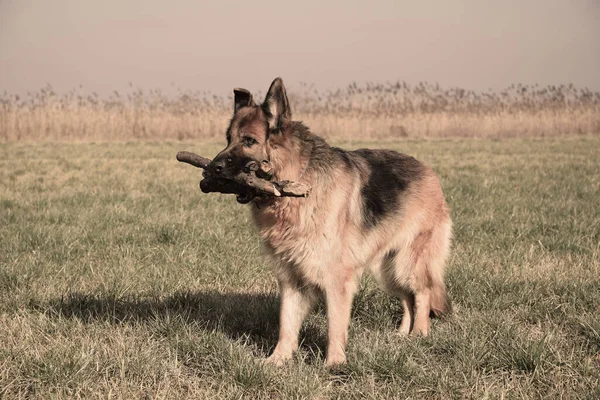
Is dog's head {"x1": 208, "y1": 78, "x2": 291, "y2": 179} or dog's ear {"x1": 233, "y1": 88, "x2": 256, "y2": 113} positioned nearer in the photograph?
dog's head {"x1": 208, "y1": 78, "x2": 291, "y2": 179}

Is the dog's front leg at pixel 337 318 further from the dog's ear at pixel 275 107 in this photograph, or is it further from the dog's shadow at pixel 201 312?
the dog's ear at pixel 275 107

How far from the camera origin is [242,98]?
4043 mm

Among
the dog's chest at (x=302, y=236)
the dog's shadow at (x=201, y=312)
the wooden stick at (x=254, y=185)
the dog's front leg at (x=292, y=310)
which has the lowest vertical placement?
the dog's shadow at (x=201, y=312)

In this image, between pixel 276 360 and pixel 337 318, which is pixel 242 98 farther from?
pixel 276 360

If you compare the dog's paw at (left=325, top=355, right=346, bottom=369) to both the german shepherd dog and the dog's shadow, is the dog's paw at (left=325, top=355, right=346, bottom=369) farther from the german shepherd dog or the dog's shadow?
the dog's shadow

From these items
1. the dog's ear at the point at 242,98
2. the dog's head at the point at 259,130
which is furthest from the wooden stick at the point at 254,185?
the dog's ear at the point at 242,98

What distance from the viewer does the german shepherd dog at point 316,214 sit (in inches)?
151

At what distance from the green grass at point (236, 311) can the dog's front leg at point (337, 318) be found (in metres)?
0.09

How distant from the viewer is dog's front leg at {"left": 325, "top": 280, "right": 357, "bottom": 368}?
3.94 m

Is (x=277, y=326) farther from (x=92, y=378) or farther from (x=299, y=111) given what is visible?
(x=299, y=111)

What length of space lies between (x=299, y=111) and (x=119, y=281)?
21.1m

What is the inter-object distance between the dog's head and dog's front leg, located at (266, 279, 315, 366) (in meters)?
0.94

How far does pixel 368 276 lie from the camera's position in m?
5.59

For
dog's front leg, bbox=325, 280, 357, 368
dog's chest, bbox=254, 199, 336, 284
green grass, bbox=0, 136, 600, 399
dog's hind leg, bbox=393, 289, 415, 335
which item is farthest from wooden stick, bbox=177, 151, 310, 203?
dog's hind leg, bbox=393, 289, 415, 335
